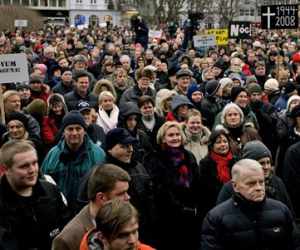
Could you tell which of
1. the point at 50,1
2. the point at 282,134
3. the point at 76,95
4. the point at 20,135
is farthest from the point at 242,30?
the point at 50,1

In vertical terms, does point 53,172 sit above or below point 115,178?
below

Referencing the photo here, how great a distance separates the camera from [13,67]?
9.21m

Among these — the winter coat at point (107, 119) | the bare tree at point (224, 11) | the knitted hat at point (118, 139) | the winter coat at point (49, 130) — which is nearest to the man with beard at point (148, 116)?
the winter coat at point (107, 119)

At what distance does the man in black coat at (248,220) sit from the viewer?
15.6 feet

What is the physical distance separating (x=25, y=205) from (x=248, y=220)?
1.52 meters

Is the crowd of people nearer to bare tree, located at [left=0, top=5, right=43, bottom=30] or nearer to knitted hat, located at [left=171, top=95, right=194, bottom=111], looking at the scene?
knitted hat, located at [left=171, top=95, right=194, bottom=111]

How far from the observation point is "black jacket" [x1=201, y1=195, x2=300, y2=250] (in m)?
4.75

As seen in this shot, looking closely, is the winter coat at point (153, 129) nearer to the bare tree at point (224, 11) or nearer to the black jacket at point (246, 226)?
the black jacket at point (246, 226)

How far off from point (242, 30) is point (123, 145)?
14.8 meters

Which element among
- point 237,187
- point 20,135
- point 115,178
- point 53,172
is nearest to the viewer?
point 115,178

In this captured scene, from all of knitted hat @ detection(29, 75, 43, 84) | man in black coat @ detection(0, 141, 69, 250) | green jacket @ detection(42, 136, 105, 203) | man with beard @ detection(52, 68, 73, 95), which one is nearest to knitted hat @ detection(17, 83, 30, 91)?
knitted hat @ detection(29, 75, 43, 84)

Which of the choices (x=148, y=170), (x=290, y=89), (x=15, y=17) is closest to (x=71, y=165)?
(x=148, y=170)

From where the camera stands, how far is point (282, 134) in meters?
7.98

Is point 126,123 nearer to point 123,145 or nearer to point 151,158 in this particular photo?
point 151,158
